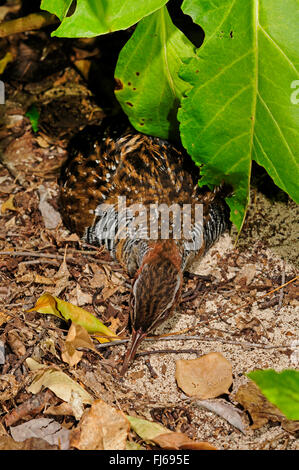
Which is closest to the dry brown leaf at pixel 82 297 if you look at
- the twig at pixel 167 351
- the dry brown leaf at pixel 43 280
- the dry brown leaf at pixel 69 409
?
the dry brown leaf at pixel 43 280

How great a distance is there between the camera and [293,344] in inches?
175

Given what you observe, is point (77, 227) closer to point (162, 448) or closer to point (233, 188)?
point (233, 188)

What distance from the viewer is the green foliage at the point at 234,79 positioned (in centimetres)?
377

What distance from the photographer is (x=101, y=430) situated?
11.8 feet

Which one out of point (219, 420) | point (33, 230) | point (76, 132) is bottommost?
point (219, 420)

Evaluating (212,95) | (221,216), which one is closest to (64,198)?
(221,216)

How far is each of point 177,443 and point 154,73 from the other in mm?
2826

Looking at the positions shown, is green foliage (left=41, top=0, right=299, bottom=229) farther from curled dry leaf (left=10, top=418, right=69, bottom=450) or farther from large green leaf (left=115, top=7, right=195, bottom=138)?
curled dry leaf (left=10, top=418, right=69, bottom=450)

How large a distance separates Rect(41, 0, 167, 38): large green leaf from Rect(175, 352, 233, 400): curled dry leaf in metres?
2.36

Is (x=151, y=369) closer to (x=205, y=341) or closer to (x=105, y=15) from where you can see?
(x=205, y=341)

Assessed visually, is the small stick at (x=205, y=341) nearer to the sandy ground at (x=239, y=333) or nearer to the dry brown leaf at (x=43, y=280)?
the sandy ground at (x=239, y=333)

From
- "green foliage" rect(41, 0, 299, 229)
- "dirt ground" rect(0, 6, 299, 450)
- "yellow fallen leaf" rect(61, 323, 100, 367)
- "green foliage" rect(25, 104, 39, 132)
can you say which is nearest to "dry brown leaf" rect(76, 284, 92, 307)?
"dirt ground" rect(0, 6, 299, 450)

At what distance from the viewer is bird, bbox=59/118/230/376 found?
4.84 m

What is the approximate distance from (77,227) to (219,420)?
2068 mm
